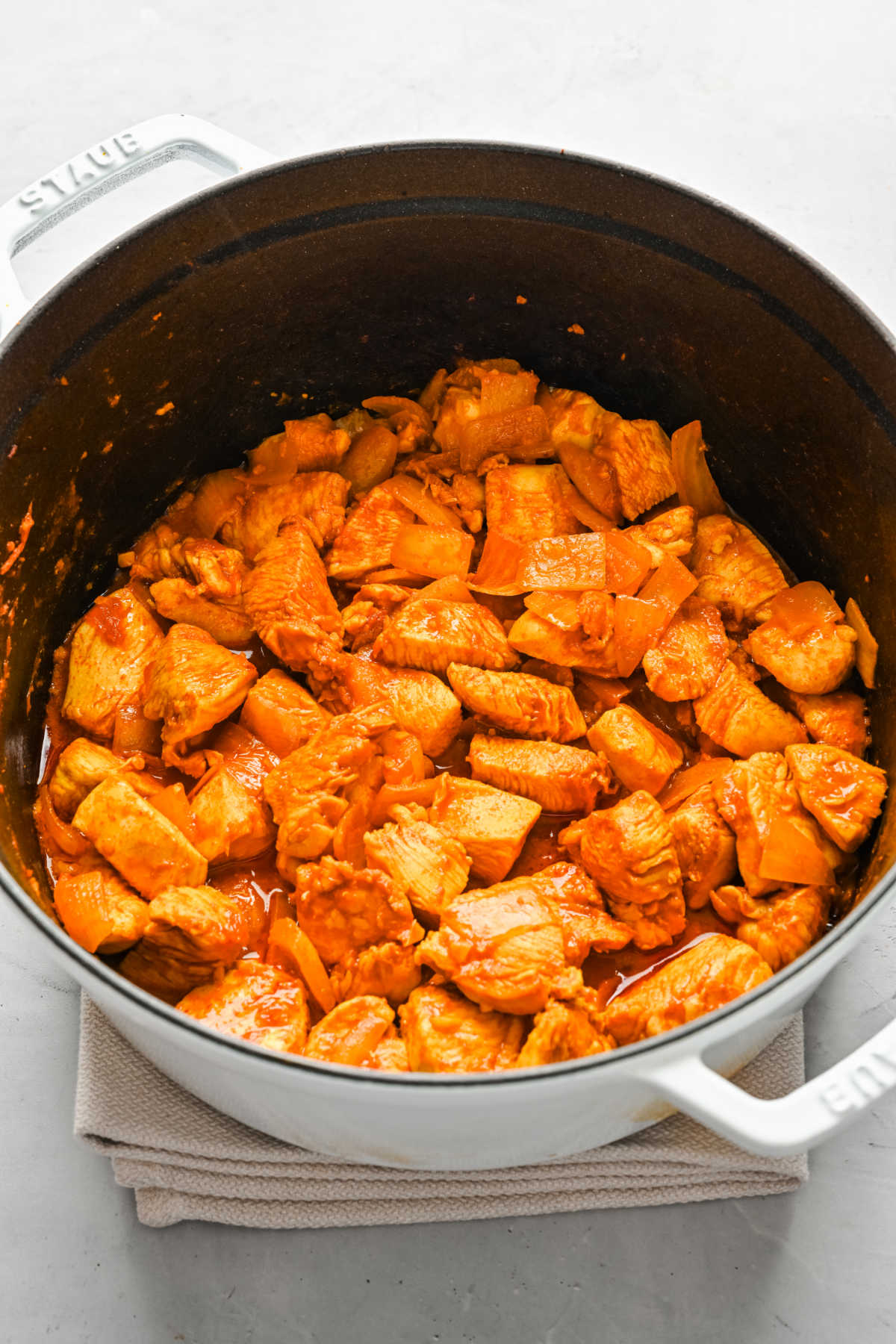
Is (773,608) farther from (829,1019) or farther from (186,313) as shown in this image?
(186,313)

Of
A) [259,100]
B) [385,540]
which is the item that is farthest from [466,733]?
[259,100]

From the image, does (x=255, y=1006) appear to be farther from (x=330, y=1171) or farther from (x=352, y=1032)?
(x=330, y=1171)

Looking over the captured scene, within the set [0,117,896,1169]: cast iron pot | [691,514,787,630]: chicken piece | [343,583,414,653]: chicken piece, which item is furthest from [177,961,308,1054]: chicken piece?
[691,514,787,630]: chicken piece

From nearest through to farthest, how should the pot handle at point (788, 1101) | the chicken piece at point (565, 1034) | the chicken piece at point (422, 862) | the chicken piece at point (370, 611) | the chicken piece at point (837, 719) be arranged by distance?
the pot handle at point (788, 1101) → the chicken piece at point (565, 1034) → the chicken piece at point (422, 862) → the chicken piece at point (837, 719) → the chicken piece at point (370, 611)

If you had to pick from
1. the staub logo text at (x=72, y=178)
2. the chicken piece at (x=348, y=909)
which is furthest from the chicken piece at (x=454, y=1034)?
the staub logo text at (x=72, y=178)

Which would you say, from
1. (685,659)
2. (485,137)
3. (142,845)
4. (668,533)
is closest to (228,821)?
(142,845)

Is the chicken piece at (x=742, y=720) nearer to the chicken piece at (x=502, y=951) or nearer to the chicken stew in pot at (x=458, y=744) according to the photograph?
the chicken stew in pot at (x=458, y=744)
